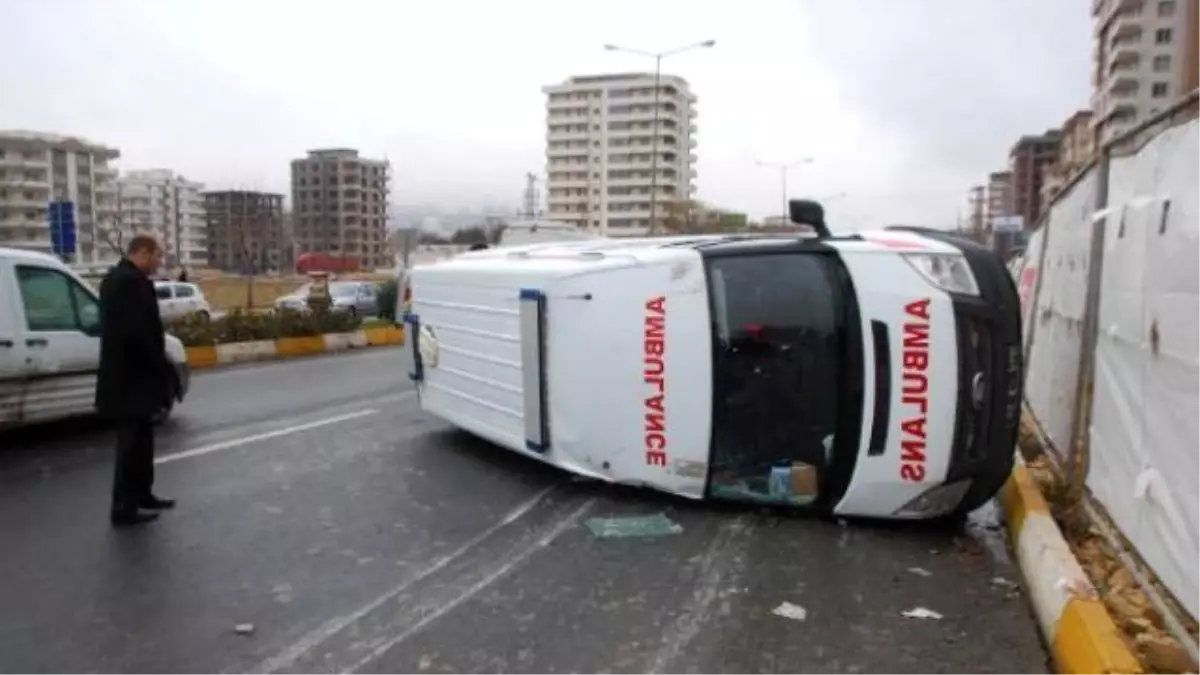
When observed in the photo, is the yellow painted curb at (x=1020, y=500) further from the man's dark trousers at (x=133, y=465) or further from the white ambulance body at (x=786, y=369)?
the man's dark trousers at (x=133, y=465)

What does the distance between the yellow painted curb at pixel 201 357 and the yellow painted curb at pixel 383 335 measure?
4775 millimetres

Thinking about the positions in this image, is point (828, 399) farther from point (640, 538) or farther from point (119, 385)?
Answer: point (119, 385)

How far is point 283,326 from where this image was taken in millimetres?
18125

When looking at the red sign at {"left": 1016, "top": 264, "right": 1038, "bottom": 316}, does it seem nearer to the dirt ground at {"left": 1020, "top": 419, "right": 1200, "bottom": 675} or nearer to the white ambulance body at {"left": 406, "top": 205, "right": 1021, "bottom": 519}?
the dirt ground at {"left": 1020, "top": 419, "right": 1200, "bottom": 675}

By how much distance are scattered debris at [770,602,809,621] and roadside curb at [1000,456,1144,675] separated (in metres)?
1.03

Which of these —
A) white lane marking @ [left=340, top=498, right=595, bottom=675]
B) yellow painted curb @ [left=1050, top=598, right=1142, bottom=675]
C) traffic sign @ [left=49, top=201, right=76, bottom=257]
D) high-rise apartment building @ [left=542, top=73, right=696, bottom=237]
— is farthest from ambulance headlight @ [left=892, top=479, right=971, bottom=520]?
high-rise apartment building @ [left=542, top=73, right=696, bottom=237]

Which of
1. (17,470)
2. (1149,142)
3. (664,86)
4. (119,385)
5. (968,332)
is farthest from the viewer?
(664,86)

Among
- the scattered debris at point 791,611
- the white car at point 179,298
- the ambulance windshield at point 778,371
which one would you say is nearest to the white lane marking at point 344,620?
the ambulance windshield at point 778,371

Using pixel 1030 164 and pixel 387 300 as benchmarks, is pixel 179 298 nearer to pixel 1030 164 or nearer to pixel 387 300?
pixel 387 300

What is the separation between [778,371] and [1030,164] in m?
142

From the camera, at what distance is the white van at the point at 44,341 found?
8188mm

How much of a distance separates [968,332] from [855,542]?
1.37 meters

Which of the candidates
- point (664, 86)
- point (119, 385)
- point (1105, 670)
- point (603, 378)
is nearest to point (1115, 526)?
point (1105, 670)

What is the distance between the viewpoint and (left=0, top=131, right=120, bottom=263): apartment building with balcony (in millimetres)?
112812
